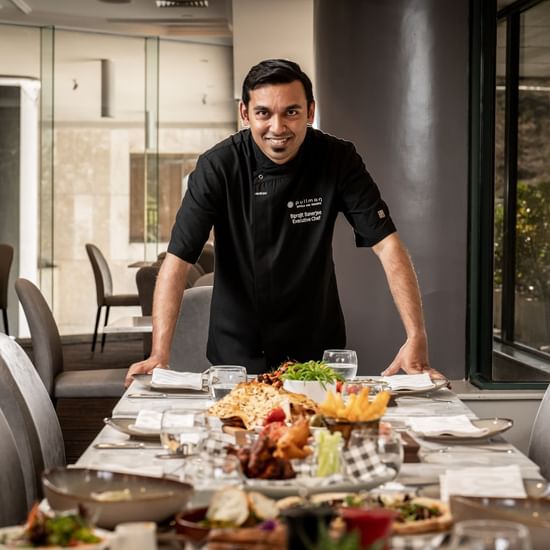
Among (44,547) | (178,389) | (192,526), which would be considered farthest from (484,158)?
(44,547)

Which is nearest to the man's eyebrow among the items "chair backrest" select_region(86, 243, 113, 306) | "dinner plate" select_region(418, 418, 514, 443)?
"dinner plate" select_region(418, 418, 514, 443)

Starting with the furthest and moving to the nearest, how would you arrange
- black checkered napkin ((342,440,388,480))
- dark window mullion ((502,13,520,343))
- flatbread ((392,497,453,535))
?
1. dark window mullion ((502,13,520,343))
2. black checkered napkin ((342,440,388,480))
3. flatbread ((392,497,453,535))

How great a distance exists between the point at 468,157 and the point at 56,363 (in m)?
2.01

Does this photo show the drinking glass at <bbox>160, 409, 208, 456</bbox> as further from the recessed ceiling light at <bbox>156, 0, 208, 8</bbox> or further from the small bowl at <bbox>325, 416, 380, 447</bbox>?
the recessed ceiling light at <bbox>156, 0, 208, 8</bbox>

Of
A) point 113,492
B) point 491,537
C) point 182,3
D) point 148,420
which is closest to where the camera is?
point 491,537

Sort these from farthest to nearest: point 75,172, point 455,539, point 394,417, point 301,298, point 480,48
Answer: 1. point 75,172
2. point 480,48
3. point 301,298
4. point 394,417
5. point 455,539

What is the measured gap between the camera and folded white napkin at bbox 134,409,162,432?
2.03 meters

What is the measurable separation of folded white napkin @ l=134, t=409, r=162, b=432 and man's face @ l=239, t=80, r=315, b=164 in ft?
3.21

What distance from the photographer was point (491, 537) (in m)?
0.96

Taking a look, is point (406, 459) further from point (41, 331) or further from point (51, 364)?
point (51, 364)

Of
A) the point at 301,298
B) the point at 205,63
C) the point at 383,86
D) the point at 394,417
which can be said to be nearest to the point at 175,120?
the point at 205,63

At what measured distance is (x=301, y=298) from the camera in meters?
3.13

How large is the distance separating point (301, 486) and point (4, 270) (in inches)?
340

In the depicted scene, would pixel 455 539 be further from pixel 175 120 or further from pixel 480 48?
pixel 175 120
